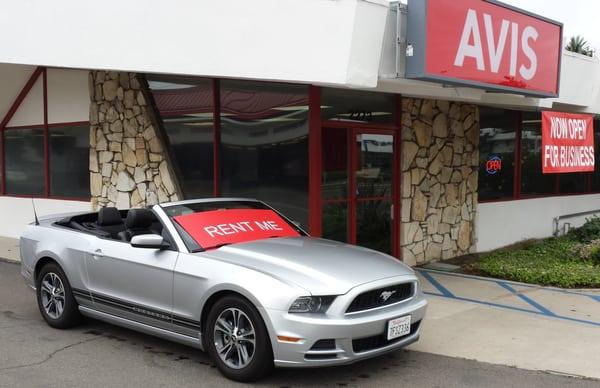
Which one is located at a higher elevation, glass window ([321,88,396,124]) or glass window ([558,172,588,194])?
glass window ([321,88,396,124])

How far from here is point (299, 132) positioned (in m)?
8.90

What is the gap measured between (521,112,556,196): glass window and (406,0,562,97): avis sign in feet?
9.77

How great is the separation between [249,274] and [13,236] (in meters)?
11.0

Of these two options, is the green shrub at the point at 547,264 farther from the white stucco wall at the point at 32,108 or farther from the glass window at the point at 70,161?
the white stucco wall at the point at 32,108

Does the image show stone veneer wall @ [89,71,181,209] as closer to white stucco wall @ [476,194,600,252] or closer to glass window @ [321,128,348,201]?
glass window @ [321,128,348,201]

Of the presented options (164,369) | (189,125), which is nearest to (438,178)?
(189,125)

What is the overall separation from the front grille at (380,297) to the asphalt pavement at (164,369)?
0.65m

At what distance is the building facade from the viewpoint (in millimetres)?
7789

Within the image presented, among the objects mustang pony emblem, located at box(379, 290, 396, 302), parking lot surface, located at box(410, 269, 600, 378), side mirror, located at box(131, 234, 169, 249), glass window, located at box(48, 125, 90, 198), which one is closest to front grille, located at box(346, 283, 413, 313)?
mustang pony emblem, located at box(379, 290, 396, 302)

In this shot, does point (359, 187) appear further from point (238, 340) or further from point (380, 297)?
point (238, 340)

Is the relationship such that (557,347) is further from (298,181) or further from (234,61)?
(234,61)

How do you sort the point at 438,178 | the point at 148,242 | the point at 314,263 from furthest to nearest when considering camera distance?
the point at 438,178, the point at 148,242, the point at 314,263

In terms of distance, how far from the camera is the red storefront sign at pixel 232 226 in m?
5.77

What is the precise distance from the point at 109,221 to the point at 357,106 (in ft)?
14.0
